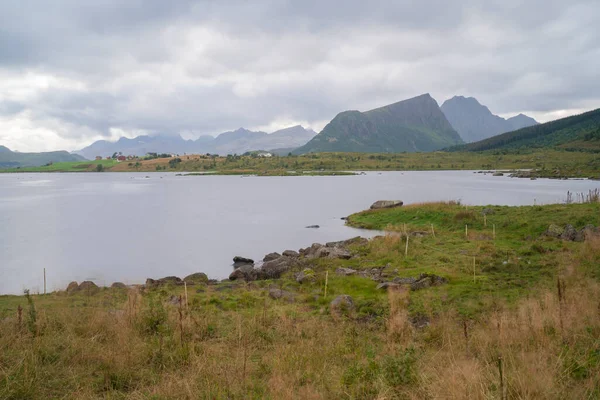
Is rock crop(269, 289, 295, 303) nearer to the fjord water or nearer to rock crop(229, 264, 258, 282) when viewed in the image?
rock crop(229, 264, 258, 282)

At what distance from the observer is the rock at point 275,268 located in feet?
89.9

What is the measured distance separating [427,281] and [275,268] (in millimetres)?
11470

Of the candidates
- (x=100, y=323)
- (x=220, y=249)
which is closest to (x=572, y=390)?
(x=100, y=323)

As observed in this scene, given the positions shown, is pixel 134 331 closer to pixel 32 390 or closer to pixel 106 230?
pixel 32 390

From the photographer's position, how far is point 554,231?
29859 mm

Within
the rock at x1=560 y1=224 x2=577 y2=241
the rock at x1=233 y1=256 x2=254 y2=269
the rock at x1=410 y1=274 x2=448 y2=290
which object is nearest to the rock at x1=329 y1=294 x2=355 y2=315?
the rock at x1=410 y1=274 x2=448 y2=290

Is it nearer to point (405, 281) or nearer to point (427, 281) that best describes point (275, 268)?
point (405, 281)

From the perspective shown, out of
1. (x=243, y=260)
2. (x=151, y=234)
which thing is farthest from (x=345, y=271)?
(x=151, y=234)

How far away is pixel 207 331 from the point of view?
12844 millimetres

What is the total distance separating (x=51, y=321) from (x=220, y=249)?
26801 millimetres

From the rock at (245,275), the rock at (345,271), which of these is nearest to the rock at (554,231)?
the rock at (345,271)

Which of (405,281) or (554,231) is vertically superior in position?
(554,231)

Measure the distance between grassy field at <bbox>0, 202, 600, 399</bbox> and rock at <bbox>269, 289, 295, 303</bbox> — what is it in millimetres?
179

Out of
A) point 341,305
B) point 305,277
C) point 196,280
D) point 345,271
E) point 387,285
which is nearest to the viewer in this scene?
point 341,305
